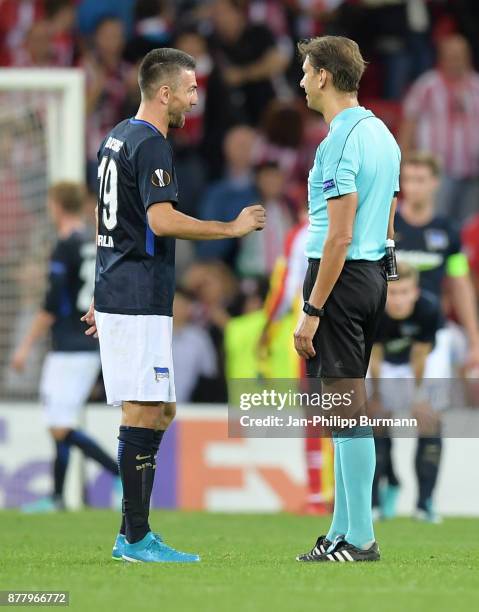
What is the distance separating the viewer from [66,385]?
11.8 metres

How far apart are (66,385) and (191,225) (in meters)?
5.49

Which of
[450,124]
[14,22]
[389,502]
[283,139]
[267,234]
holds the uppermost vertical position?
[14,22]

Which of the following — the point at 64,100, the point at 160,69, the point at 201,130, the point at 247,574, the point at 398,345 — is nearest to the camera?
the point at 247,574

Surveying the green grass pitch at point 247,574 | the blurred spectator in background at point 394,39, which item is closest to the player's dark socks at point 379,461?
the green grass pitch at point 247,574

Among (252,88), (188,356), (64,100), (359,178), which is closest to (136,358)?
(359,178)

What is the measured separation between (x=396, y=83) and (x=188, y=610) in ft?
38.3

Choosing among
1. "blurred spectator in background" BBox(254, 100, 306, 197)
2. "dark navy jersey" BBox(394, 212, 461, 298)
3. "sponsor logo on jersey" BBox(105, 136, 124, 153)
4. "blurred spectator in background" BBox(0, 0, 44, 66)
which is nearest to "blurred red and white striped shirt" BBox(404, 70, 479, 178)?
"blurred spectator in background" BBox(254, 100, 306, 197)

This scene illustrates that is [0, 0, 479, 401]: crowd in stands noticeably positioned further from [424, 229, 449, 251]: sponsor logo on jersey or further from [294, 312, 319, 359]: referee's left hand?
[294, 312, 319, 359]: referee's left hand

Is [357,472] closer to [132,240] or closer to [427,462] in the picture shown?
[132,240]

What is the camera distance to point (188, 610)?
5195 millimetres

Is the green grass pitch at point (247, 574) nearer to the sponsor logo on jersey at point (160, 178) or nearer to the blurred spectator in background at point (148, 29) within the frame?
the sponsor logo on jersey at point (160, 178)

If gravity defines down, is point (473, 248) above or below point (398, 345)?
above

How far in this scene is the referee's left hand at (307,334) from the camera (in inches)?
259

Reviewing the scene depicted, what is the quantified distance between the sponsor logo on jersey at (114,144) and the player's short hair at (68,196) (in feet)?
15.5
